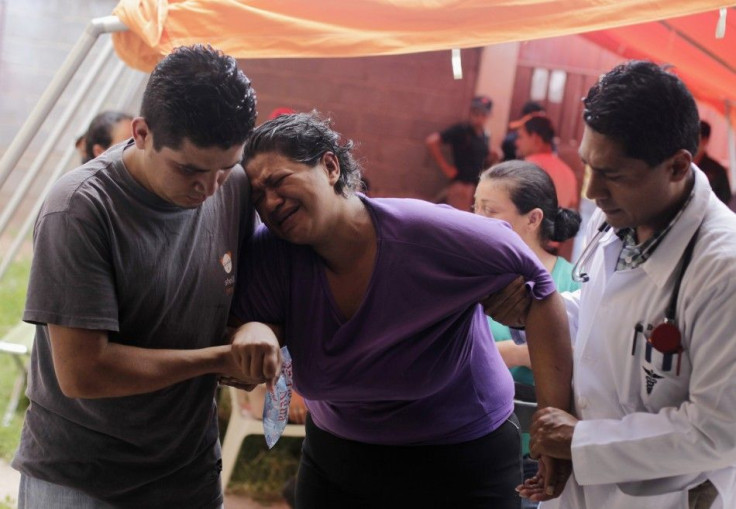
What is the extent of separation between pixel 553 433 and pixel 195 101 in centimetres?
103

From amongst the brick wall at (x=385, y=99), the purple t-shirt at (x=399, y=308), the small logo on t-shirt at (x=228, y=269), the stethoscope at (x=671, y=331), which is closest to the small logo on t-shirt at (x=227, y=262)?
the small logo on t-shirt at (x=228, y=269)

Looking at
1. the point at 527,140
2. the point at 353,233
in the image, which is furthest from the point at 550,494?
the point at 527,140

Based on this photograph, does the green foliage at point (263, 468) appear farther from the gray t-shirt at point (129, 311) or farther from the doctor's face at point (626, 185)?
the doctor's face at point (626, 185)

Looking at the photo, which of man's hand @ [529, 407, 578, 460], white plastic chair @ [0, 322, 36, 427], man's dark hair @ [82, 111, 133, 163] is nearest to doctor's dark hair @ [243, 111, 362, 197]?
man's hand @ [529, 407, 578, 460]

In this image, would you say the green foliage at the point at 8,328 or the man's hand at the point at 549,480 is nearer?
the man's hand at the point at 549,480

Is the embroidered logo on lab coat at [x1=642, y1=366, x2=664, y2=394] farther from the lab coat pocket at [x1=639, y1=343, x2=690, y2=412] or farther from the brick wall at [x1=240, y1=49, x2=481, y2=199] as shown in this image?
the brick wall at [x1=240, y1=49, x2=481, y2=199]

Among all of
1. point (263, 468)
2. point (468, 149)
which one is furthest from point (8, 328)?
point (468, 149)

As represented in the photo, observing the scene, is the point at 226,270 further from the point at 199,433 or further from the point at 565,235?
the point at 565,235

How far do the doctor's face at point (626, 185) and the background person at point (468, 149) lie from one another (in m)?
5.66

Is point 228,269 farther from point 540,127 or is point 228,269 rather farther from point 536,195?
point 540,127

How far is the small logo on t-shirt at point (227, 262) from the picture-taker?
1913 millimetres

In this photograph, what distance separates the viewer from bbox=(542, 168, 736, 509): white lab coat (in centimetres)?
166

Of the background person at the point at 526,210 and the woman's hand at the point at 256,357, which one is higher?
the woman's hand at the point at 256,357

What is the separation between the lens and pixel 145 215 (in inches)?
68.8
